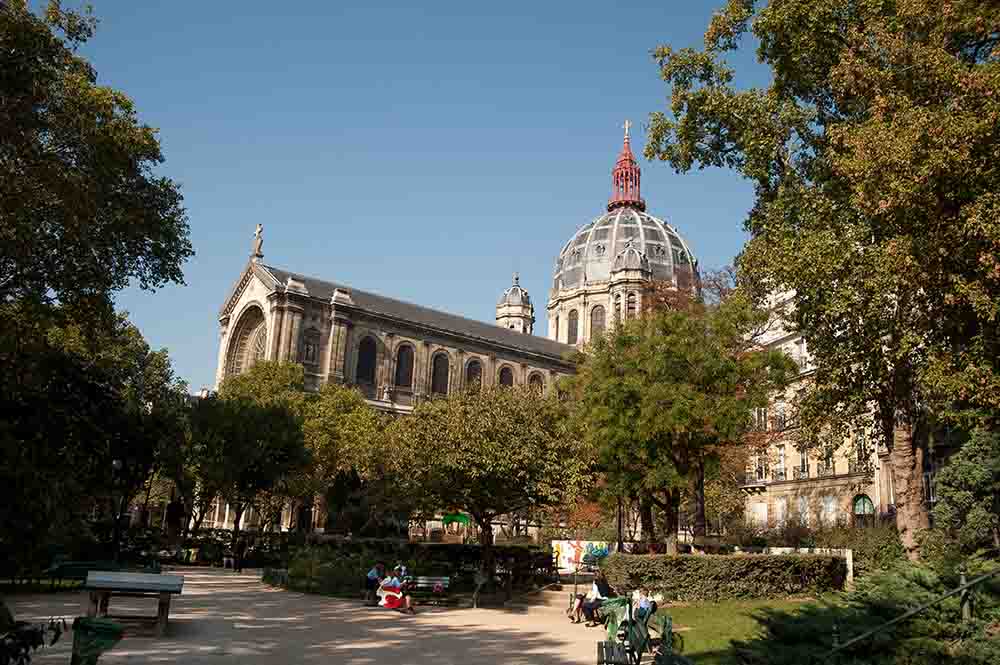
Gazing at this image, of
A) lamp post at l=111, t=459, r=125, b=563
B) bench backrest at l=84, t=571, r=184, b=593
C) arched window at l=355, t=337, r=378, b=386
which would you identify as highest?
arched window at l=355, t=337, r=378, b=386

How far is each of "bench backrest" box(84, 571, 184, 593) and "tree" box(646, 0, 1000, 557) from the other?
13019mm

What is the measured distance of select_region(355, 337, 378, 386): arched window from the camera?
6175 centimetres

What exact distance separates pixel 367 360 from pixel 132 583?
50.8 m

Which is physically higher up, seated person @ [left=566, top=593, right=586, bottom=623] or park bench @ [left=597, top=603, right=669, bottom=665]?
park bench @ [left=597, top=603, right=669, bottom=665]

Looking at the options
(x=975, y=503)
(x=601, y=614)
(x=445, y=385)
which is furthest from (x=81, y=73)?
(x=445, y=385)

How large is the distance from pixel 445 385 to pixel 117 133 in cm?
4943

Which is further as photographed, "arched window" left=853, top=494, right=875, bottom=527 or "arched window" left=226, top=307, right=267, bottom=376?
"arched window" left=226, top=307, right=267, bottom=376

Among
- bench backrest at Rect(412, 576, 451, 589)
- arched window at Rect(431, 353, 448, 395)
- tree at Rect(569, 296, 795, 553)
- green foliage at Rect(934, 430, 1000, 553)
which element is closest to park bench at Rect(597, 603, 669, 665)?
bench backrest at Rect(412, 576, 451, 589)

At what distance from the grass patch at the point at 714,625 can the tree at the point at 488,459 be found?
15.6ft

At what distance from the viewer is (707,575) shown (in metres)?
18.7

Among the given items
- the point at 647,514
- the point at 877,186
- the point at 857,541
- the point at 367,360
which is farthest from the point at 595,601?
the point at 367,360

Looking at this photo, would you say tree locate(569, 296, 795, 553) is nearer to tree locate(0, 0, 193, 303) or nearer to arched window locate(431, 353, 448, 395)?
tree locate(0, 0, 193, 303)

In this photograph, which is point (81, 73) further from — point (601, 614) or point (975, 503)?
point (975, 503)

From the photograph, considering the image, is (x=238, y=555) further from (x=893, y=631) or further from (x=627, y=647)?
(x=893, y=631)
